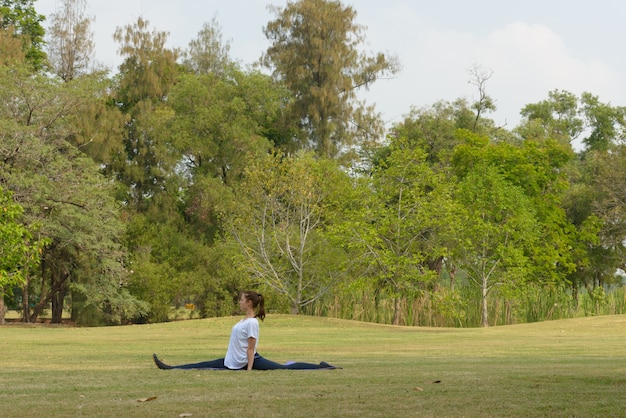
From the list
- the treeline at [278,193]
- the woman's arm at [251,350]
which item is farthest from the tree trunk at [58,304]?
the woman's arm at [251,350]

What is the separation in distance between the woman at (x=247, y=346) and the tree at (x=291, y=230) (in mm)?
25717

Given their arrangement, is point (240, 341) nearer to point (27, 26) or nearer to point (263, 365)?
point (263, 365)

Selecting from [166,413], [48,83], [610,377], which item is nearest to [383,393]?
[166,413]

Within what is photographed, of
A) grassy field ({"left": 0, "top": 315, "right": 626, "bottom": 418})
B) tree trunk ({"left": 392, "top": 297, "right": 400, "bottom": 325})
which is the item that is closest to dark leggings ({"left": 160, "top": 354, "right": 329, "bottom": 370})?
grassy field ({"left": 0, "top": 315, "right": 626, "bottom": 418})

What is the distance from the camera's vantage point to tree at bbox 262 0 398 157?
55.5m

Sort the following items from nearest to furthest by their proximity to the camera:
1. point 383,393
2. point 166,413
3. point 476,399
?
point 166,413, point 476,399, point 383,393

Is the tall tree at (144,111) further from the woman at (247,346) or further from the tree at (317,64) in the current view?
the woman at (247,346)

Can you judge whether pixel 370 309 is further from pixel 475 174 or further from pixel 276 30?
pixel 276 30

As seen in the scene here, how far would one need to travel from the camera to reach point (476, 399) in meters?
8.95

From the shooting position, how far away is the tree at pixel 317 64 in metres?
55.5

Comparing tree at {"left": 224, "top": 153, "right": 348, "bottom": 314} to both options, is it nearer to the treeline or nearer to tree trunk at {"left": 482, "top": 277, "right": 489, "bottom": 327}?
the treeline

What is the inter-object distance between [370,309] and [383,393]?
1242 inches

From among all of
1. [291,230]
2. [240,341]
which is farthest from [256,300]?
[291,230]

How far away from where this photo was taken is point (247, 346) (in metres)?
12.6
